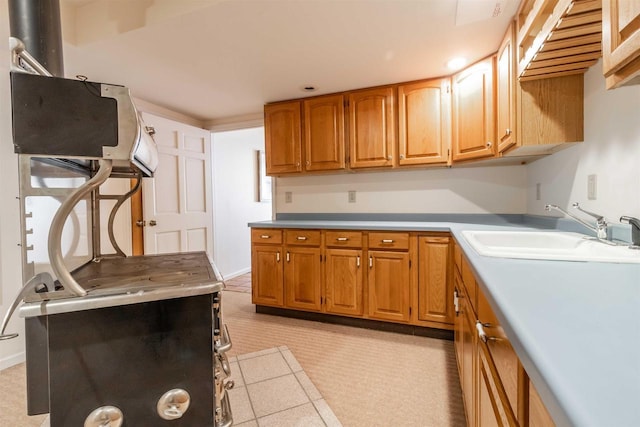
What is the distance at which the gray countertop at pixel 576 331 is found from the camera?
0.35 meters

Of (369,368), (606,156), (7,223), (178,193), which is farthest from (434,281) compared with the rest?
(7,223)

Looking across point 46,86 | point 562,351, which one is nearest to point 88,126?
point 46,86

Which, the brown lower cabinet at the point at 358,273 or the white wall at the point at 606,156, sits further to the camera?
the brown lower cabinet at the point at 358,273

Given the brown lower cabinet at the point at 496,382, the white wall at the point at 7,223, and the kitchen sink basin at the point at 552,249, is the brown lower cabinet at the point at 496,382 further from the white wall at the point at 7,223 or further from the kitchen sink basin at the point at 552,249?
the white wall at the point at 7,223

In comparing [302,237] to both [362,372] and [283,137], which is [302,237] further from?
[362,372]

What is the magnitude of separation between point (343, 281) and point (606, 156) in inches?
73.1

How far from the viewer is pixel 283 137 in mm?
3049

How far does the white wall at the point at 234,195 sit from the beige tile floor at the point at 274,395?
6.95 feet

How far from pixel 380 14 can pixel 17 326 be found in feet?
10.1

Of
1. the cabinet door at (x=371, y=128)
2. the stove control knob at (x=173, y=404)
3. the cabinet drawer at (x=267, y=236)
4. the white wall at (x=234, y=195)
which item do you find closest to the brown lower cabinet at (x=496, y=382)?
the stove control knob at (x=173, y=404)

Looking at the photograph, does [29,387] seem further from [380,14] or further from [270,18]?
[380,14]

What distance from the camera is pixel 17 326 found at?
2.02 m

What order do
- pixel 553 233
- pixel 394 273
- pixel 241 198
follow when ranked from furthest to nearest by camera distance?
pixel 241 198
pixel 394 273
pixel 553 233

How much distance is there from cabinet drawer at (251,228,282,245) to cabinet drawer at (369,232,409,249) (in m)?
0.88
